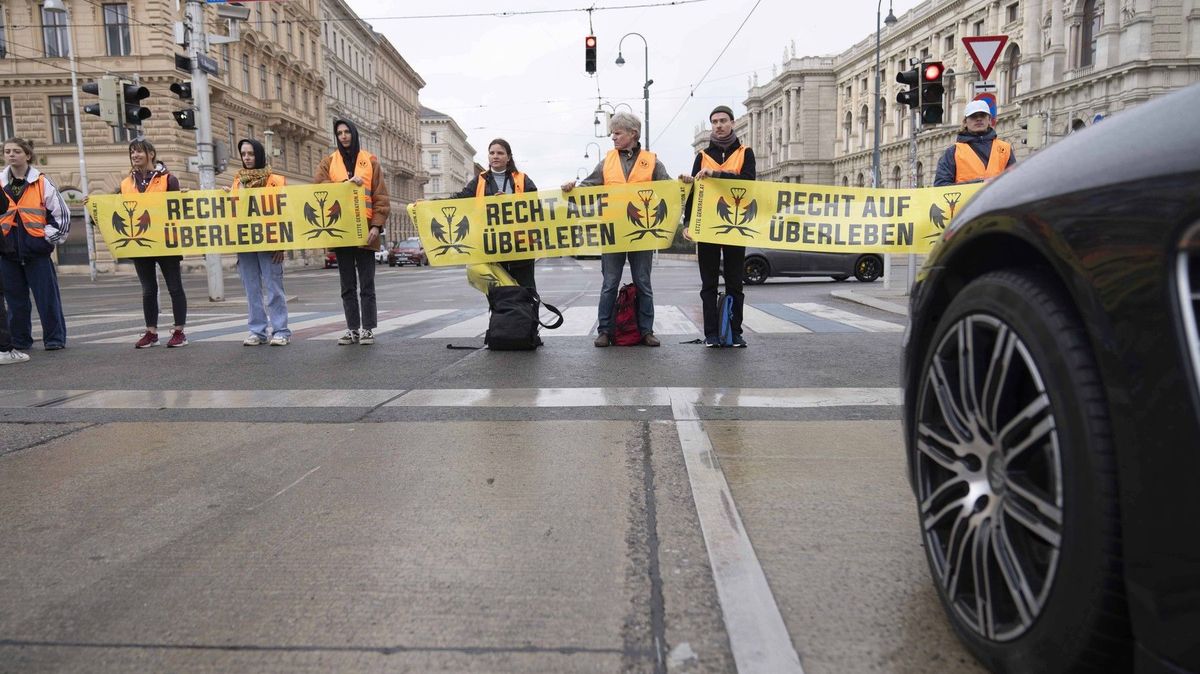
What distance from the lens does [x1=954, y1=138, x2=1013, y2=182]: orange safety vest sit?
7148 millimetres

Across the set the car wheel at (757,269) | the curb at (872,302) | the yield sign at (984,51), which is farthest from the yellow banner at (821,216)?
the car wheel at (757,269)

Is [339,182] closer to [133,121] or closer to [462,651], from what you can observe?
[462,651]

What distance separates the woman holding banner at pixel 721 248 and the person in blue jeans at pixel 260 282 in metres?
3.91

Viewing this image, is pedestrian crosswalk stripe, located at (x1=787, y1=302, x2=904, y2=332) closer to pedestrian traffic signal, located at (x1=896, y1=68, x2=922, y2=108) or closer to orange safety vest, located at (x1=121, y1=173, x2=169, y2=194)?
pedestrian traffic signal, located at (x1=896, y1=68, x2=922, y2=108)

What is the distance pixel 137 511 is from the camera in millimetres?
3053

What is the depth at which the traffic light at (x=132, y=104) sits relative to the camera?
14.1 meters

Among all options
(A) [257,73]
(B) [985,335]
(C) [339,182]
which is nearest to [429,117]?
(A) [257,73]

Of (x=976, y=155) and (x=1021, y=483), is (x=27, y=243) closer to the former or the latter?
(x=976, y=155)

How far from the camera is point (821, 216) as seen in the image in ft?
24.8

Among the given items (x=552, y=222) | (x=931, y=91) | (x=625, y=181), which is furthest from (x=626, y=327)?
(x=931, y=91)

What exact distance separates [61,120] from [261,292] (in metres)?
37.1

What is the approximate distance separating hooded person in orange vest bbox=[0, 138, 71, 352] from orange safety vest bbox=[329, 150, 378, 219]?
2381 millimetres

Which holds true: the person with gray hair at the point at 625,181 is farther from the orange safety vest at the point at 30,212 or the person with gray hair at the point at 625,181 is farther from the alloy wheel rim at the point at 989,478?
the alloy wheel rim at the point at 989,478

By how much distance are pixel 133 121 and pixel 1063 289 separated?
52.8 feet
